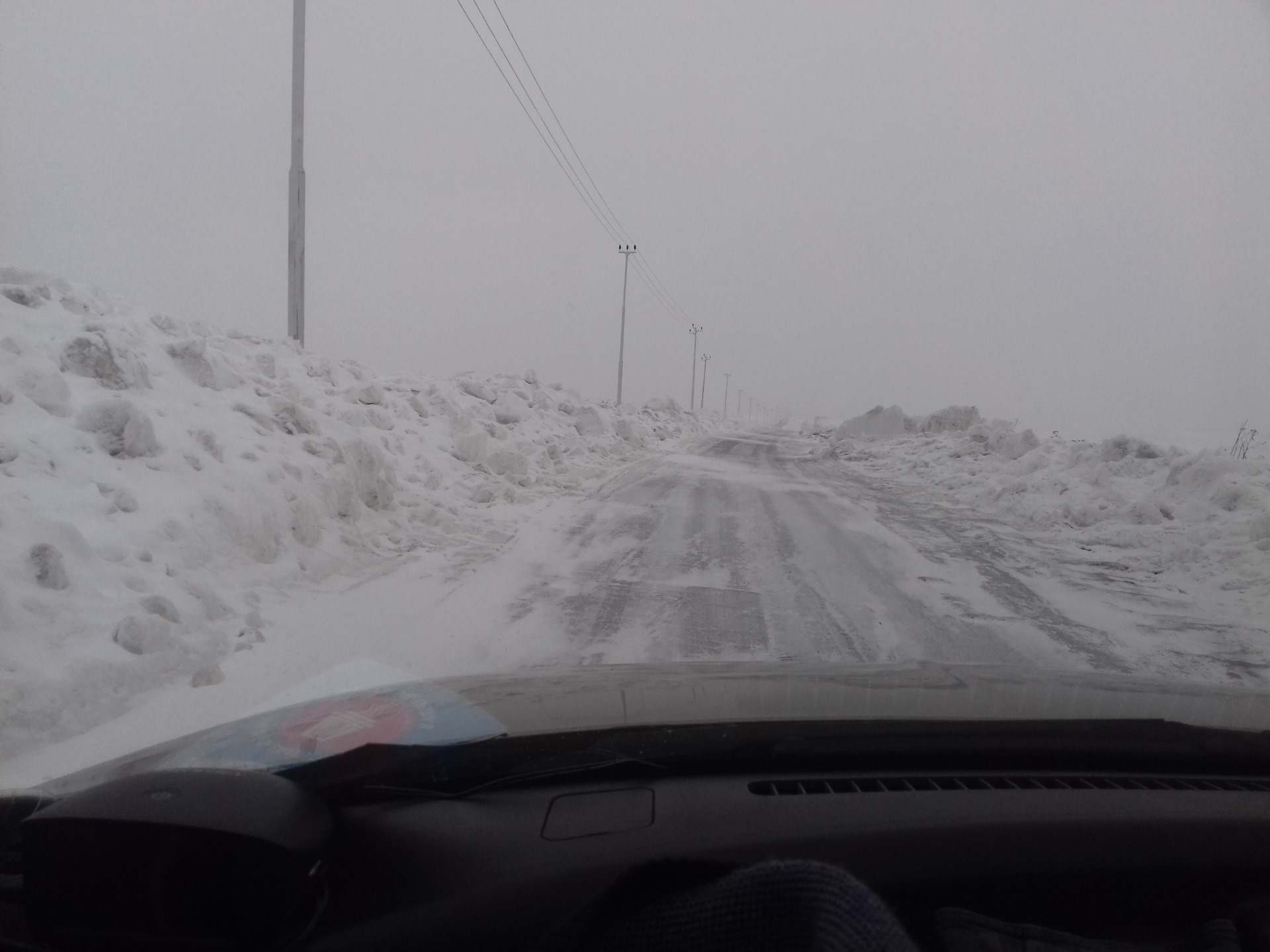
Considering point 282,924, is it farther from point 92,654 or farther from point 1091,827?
point 92,654

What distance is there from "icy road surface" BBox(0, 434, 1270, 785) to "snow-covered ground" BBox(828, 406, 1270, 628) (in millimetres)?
513

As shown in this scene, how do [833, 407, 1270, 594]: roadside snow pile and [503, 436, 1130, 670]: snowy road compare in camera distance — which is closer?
[503, 436, 1130, 670]: snowy road

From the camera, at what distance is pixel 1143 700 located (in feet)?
10.3

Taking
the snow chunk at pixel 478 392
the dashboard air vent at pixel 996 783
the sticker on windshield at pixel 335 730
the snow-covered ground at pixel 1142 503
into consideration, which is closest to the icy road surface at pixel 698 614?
the snow-covered ground at pixel 1142 503

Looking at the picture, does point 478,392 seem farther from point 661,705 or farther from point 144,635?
point 661,705

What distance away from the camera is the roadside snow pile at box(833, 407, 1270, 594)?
31.3 ft

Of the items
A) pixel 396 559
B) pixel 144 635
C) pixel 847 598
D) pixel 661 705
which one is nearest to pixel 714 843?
pixel 661 705

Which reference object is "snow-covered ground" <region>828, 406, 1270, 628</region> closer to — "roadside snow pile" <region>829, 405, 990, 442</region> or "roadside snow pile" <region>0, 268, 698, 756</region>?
"roadside snow pile" <region>0, 268, 698, 756</region>

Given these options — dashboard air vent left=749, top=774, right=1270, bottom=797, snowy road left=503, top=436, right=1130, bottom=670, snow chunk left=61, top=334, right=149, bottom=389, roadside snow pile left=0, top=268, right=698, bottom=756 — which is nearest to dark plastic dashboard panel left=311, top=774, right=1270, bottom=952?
dashboard air vent left=749, top=774, right=1270, bottom=797

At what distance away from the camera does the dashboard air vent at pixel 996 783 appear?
2393mm

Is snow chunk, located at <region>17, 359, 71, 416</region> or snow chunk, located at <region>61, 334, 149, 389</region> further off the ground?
snow chunk, located at <region>61, 334, 149, 389</region>

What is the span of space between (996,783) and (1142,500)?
39.0 feet

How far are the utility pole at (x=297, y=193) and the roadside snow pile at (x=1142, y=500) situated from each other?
12263mm

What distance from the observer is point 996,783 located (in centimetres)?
249
